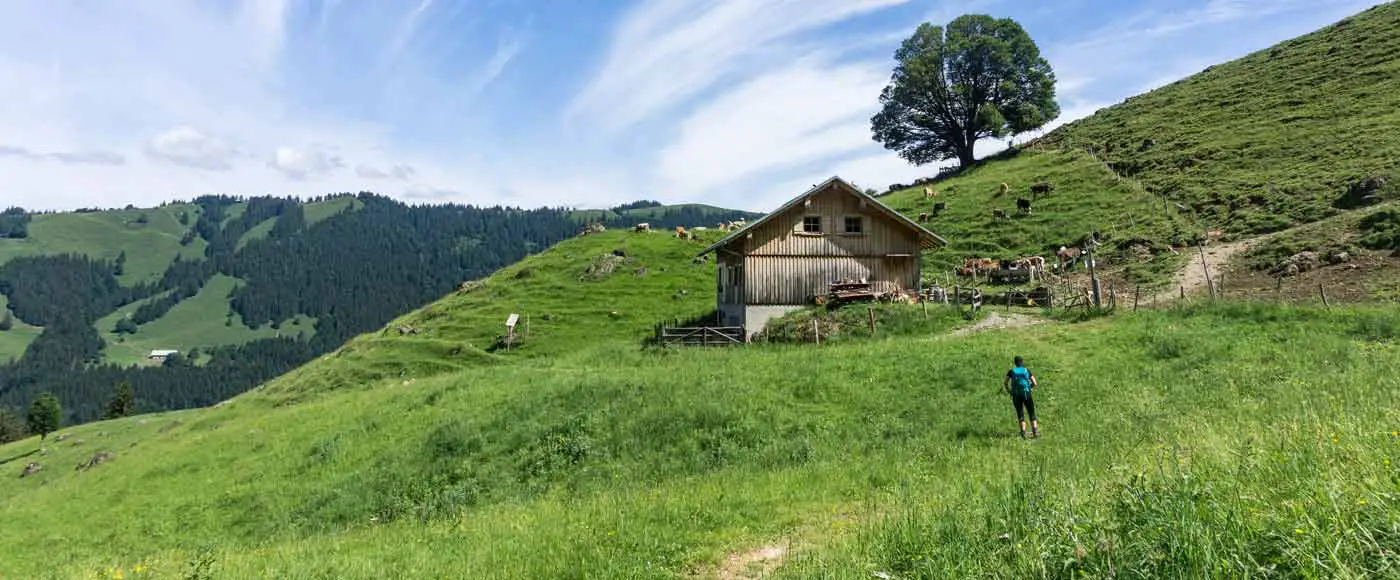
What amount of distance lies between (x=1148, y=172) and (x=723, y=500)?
200 feet

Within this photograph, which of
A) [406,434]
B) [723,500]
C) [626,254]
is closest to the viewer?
[723,500]

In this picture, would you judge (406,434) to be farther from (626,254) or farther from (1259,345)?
(626,254)

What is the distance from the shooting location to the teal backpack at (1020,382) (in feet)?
54.3

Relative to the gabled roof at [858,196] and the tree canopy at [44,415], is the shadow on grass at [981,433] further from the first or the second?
the tree canopy at [44,415]

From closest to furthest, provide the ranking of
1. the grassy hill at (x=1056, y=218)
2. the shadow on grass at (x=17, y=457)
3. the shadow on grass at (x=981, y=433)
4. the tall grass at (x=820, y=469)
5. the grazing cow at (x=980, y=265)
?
the tall grass at (x=820, y=469), the shadow on grass at (x=981, y=433), the grassy hill at (x=1056, y=218), the grazing cow at (x=980, y=265), the shadow on grass at (x=17, y=457)

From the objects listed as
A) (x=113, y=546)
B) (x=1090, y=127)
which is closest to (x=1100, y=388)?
(x=113, y=546)

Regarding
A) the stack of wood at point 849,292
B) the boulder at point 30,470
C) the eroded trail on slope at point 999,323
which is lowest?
the boulder at point 30,470

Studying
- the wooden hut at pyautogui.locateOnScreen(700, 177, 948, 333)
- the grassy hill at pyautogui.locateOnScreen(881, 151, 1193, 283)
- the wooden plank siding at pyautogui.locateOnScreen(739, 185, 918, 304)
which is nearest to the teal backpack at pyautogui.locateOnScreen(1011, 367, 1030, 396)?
the wooden hut at pyautogui.locateOnScreen(700, 177, 948, 333)

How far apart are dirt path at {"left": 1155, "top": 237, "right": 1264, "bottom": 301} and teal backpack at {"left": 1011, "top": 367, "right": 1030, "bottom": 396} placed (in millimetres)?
22610

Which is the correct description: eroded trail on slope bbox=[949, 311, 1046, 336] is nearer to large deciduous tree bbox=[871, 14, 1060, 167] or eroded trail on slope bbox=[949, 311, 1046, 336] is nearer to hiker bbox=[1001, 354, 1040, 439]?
hiker bbox=[1001, 354, 1040, 439]

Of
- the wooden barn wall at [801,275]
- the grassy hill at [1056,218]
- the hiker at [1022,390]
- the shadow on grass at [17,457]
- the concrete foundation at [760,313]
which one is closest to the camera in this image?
the hiker at [1022,390]

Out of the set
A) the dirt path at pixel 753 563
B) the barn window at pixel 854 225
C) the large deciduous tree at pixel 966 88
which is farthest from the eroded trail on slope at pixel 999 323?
the large deciduous tree at pixel 966 88

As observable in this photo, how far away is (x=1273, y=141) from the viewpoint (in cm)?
5334

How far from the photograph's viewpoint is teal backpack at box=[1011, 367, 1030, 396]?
16.5 metres
